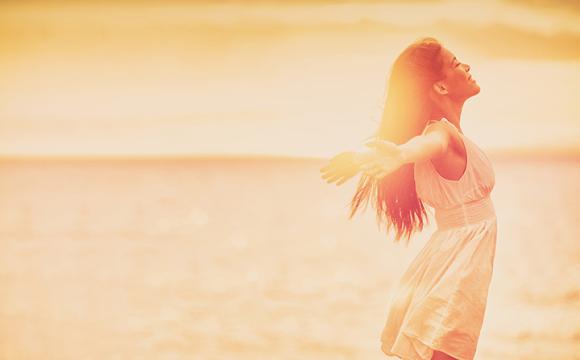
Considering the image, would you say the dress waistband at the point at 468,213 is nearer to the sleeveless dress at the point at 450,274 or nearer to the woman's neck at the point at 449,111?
the sleeveless dress at the point at 450,274

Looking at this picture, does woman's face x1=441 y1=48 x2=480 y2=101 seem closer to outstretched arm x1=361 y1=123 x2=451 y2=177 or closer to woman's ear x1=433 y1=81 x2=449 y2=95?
woman's ear x1=433 y1=81 x2=449 y2=95

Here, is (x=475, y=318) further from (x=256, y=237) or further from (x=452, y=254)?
(x=256, y=237)

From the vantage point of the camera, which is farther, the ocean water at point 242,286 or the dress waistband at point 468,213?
the ocean water at point 242,286

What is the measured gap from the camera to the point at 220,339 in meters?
3.91

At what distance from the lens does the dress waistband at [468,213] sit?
2.01m

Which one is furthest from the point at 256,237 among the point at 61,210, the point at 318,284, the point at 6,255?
the point at 61,210

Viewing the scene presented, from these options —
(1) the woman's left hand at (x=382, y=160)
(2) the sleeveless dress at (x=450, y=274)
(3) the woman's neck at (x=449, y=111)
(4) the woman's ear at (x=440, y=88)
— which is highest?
(4) the woman's ear at (x=440, y=88)

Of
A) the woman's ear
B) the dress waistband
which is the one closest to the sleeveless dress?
the dress waistband

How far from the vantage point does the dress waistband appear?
201 cm

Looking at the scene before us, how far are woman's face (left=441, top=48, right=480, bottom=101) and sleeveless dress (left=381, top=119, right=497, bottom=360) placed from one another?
0.44 ft

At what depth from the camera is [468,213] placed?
201 centimetres

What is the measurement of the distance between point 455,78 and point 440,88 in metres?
0.05

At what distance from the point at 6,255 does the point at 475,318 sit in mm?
6547

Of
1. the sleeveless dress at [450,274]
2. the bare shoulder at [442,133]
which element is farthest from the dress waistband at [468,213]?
the bare shoulder at [442,133]
